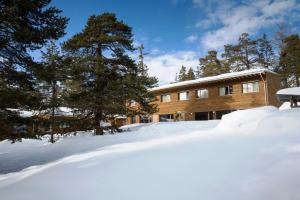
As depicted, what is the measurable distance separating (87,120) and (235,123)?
1112 cm

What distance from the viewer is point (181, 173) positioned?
247 inches

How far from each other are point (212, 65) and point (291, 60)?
58.8 feet

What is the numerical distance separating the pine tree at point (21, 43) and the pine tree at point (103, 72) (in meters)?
4.87

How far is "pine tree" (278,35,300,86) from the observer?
40500mm

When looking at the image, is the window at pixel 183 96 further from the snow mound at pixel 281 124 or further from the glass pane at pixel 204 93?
the snow mound at pixel 281 124

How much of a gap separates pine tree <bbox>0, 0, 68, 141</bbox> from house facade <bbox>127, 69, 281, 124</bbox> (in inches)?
637

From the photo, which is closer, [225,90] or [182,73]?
[225,90]

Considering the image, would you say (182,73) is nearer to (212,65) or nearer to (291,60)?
(212,65)

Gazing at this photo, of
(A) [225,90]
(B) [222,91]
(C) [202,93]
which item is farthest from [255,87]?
(C) [202,93]

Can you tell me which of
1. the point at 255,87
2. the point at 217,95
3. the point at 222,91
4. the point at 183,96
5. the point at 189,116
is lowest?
the point at 189,116

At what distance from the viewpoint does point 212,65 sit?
57.5m

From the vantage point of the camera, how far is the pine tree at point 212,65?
54.6 metres

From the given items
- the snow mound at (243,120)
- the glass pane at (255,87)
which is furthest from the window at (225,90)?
the snow mound at (243,120)

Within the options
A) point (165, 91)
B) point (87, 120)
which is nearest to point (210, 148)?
point (87, 120)
